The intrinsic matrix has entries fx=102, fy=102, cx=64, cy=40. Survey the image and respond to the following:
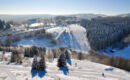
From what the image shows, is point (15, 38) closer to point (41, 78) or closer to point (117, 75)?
point (41, 78)

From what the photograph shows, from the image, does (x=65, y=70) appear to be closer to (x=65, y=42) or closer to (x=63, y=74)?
(x=63, y=74)

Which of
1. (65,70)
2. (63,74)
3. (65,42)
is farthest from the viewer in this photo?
(65,42)

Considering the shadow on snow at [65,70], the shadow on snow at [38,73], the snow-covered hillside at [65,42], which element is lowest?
the snow-covered hillside at [65,42]

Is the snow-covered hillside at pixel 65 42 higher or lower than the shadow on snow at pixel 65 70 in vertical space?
lower

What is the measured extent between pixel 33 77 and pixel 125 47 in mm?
60479

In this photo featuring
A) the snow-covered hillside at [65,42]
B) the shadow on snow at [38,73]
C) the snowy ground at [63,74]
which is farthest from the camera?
the snow-covered hillside at [65,42]

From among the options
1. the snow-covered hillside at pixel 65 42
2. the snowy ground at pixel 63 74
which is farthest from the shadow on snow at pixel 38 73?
the snow-covered hillside at pixel 65 42

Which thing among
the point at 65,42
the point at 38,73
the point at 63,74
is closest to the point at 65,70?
the point at 63,74

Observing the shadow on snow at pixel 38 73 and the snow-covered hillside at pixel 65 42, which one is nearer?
the shadow on snow at pixel 38 73

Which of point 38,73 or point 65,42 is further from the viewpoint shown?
point 65,42

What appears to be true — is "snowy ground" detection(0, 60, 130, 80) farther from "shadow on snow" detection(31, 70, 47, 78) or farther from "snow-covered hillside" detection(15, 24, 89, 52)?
"snow-covered hillside" detection(15, 24, 89, 52)

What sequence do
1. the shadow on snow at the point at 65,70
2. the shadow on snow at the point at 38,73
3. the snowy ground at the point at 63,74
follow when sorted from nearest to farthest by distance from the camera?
the snowy ground at the point at 63,74 < the shadow on snow at the point at 38,73 < the shadow on snow at the point at 65,70

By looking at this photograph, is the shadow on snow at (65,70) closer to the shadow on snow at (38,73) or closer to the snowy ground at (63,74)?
the snowy ground at (63,74)

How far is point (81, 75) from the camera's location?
55.1 ft
